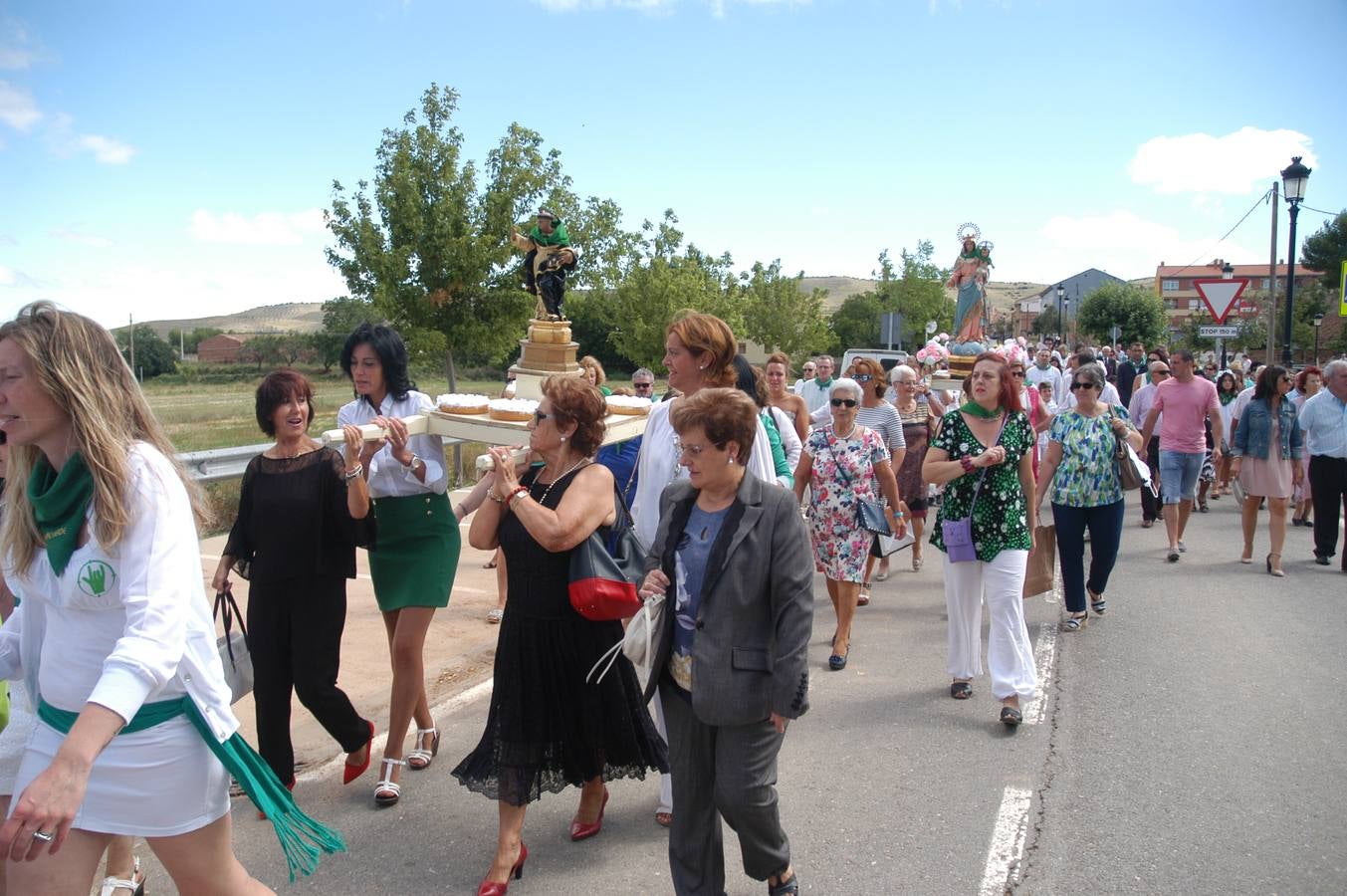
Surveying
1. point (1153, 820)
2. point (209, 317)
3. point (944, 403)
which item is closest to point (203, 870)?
point (1153, 820)

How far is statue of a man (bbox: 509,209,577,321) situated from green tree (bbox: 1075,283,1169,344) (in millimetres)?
66004

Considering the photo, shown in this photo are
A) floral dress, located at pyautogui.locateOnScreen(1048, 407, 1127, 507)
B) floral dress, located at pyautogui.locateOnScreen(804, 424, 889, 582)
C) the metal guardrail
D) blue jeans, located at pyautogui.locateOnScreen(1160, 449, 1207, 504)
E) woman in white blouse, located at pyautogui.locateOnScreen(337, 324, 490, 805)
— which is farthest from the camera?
blue jeans, located at pyautogui.locateOnScreen(1160, 449, 1207, 504)

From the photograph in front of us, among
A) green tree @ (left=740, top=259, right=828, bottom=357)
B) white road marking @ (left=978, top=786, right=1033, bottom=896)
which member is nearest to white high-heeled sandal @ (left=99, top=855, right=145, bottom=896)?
white road marking @ (left=978, top=786, right=1033, bottom=896)

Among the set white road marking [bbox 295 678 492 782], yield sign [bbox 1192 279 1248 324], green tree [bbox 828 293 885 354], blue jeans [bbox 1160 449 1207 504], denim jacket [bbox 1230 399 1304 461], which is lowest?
white road marking [bbox 295 678 492 782]

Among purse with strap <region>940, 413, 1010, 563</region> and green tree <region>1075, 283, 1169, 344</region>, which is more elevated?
green tree <region>1075, 283, 1169, 344</region>

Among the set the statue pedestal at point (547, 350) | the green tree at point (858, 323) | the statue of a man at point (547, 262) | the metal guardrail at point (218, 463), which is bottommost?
the metal guardrail at point (218, 463)

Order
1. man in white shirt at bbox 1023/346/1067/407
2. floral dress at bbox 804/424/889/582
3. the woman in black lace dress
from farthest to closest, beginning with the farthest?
man in white shirt at bbox 1023/346/1067/407
floral dress at bbox 804/424/889/582
the woman in black lace dress

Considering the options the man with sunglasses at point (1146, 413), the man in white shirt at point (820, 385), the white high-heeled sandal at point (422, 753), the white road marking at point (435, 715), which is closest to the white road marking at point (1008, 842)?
the white high-heeled sandal at point (422, 753)

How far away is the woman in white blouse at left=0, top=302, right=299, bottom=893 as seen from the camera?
7.75 feet

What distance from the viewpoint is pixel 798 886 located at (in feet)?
12.5

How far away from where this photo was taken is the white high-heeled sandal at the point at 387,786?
177 inches

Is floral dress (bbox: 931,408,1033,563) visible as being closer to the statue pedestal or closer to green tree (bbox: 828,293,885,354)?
the statue pedestal

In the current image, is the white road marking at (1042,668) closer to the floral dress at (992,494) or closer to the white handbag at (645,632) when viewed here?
the floral dress at (992,494)

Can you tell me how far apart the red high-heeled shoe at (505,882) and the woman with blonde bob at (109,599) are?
1.30 m
